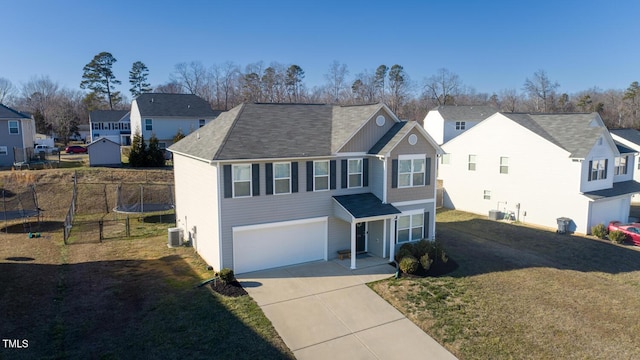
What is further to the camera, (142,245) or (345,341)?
(142,245)

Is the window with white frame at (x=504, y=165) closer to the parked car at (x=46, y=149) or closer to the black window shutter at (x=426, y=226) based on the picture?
the black window shutter at (x=426, y=226)

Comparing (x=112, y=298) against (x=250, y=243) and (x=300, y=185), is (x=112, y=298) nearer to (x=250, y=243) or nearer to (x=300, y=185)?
(x=250, y=243)

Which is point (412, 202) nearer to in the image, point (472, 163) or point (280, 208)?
point (280, 208)

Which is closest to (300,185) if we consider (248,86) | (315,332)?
(315,332)

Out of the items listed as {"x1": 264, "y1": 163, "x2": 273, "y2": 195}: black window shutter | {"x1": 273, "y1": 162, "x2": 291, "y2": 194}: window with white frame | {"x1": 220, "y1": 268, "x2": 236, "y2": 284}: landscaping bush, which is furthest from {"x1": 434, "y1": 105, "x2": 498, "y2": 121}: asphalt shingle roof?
{"x1": 220, "y1": 268, "x2": 236, "y2": 284}: landscaping bush

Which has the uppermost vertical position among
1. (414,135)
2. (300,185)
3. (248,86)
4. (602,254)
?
(248,86)

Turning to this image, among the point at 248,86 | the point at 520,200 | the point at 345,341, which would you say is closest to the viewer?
the point at 345,341

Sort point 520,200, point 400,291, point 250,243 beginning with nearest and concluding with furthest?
point 400,291 → point 250,243 → point 520,200

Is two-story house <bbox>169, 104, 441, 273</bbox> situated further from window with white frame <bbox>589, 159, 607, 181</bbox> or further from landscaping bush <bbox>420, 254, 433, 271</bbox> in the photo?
window with white frame <bbox>589, 159, 607, 181</bbox>

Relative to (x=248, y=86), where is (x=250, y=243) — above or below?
below
